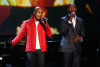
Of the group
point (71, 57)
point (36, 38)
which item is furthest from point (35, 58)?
point (71, 57)

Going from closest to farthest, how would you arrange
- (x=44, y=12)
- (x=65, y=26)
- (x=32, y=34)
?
(x=32, y=34) < (x=65, y=26) < (x=44, y=12)

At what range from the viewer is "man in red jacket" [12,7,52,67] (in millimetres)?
3998

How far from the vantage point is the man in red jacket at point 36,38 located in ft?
13.1

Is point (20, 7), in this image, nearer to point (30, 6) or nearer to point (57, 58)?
point (30, 6)

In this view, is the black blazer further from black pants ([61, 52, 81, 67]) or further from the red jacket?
the red jacket

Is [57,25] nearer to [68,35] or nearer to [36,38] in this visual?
[68,35]

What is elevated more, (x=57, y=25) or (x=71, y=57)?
(x=57, y=25)

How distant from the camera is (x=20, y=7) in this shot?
6.34m

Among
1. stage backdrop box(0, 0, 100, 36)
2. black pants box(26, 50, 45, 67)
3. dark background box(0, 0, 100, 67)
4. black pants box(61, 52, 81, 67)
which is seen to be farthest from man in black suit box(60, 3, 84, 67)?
stage backdrop box(0, 0, 100, 36)

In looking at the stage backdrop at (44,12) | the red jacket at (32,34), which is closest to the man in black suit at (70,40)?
the red jacket at (32,34)

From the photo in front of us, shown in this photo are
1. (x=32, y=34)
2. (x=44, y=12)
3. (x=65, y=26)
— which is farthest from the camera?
(x=44, y=12)

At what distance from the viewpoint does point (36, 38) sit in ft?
13.3

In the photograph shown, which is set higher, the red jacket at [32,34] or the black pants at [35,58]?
the red jacket at [32,34]

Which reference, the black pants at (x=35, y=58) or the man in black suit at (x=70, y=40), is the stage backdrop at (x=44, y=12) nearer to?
the man in black suit at (x=70, y=40)
